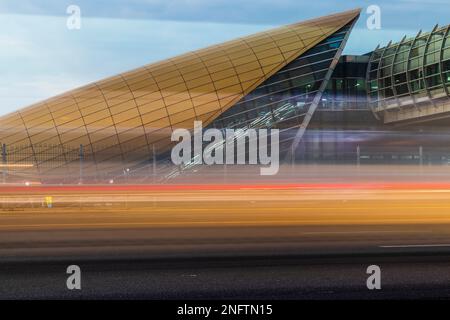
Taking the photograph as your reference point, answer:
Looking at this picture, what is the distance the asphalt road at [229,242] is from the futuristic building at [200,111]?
22.3 inches

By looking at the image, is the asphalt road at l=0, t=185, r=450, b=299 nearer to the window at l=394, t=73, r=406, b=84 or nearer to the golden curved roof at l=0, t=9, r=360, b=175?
the golden curved roof at l=0, t=9, r=360, b=175

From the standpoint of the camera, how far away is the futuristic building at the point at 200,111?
7.18m

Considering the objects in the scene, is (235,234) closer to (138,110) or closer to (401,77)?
(138,110)

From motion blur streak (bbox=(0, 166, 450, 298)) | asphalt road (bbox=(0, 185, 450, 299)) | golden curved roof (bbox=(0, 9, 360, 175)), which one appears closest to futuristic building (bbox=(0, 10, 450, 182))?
golden curved roof (bbox=(0, 9, 360, 175))

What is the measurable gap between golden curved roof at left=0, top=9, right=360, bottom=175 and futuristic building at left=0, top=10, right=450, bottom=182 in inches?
0.8

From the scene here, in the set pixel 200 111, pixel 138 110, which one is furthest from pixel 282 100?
pixel 138 110

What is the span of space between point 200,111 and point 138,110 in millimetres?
1034

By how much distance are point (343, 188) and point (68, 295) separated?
4.53 m

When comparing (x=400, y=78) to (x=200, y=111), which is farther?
(x=400, y=78)

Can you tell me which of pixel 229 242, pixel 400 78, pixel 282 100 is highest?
pixel 400 78

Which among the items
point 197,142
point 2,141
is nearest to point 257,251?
point 197,142

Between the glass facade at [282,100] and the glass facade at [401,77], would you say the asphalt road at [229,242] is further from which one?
the glass facade at [401,77]

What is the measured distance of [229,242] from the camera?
6.97 metres

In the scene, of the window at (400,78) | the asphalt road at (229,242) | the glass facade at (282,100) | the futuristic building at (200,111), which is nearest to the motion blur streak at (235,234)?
the asphalt road at (229,242)
